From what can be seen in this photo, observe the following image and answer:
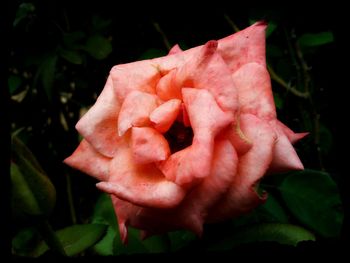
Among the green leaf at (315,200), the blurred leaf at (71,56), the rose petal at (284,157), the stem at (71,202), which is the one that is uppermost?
the blurred leaf at (71,56)

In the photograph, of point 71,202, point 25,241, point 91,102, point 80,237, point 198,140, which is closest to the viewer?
point 198,140

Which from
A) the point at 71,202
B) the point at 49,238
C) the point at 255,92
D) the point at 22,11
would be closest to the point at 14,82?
the point at 22,11

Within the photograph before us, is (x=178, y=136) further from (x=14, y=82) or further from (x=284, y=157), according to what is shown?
(x=14, y=82)

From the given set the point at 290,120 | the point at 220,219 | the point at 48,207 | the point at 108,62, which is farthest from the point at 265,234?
the point at 108,62

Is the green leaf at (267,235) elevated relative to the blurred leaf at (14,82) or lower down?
lower down

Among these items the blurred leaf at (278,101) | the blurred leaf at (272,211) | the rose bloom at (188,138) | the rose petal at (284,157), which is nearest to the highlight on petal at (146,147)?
the rose bloom at (188,138)

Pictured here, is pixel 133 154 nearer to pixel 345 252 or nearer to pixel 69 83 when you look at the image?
pixel 345 252

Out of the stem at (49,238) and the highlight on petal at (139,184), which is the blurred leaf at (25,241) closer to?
the stem at (49,238)
